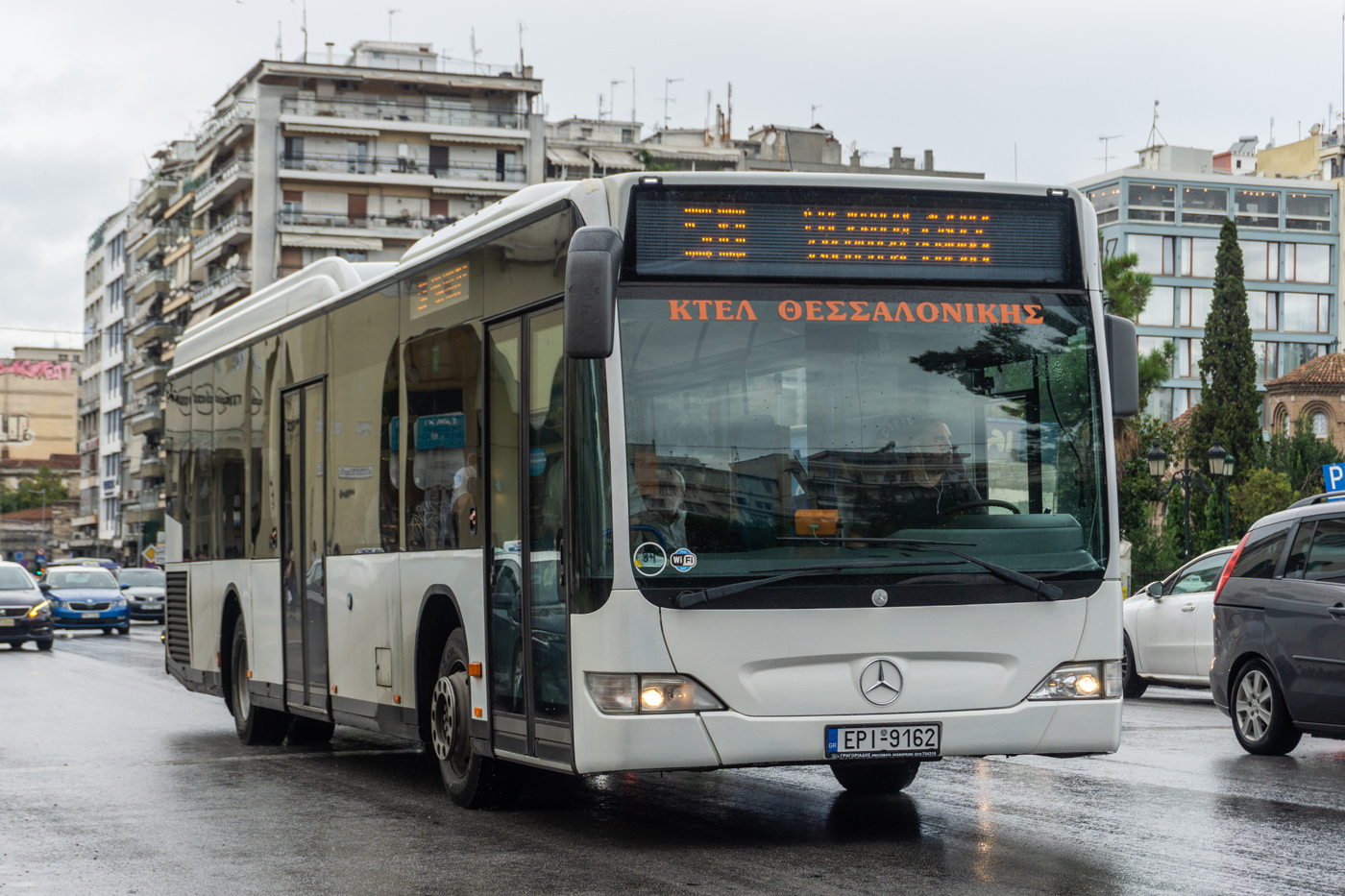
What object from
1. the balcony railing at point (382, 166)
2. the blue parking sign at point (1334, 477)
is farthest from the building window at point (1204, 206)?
the blue parking sign at point (1334, 477)

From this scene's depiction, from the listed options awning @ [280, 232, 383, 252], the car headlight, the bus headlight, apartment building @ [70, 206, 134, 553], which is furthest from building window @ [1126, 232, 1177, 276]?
the bus headlight

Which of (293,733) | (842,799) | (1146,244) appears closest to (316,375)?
(293,733)

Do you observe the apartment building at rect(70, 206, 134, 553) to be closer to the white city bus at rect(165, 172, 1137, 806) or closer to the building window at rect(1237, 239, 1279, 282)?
the building window at rect(1237, 239, 1279, 282)

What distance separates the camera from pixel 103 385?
410 feet

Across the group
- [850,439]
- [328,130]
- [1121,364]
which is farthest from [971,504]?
[328,130]

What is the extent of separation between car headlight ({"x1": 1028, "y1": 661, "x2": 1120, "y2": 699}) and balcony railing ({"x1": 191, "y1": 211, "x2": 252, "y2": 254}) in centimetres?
8270

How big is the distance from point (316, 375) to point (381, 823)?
3.95 meters

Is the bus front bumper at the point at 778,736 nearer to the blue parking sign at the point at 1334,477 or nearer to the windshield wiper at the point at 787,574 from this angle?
the windshield wiper at the point at 787,574

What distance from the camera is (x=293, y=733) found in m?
14.7

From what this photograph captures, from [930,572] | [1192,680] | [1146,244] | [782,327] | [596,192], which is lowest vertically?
[1192,680]

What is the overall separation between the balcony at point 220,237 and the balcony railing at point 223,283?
1278 mm

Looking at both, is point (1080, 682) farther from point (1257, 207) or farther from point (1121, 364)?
point (1257, 207)

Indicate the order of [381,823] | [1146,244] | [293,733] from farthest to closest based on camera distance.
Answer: [1146,244]
[293,733]
[381,823]

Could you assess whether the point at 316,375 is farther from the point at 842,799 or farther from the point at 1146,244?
the point at 1146,244
